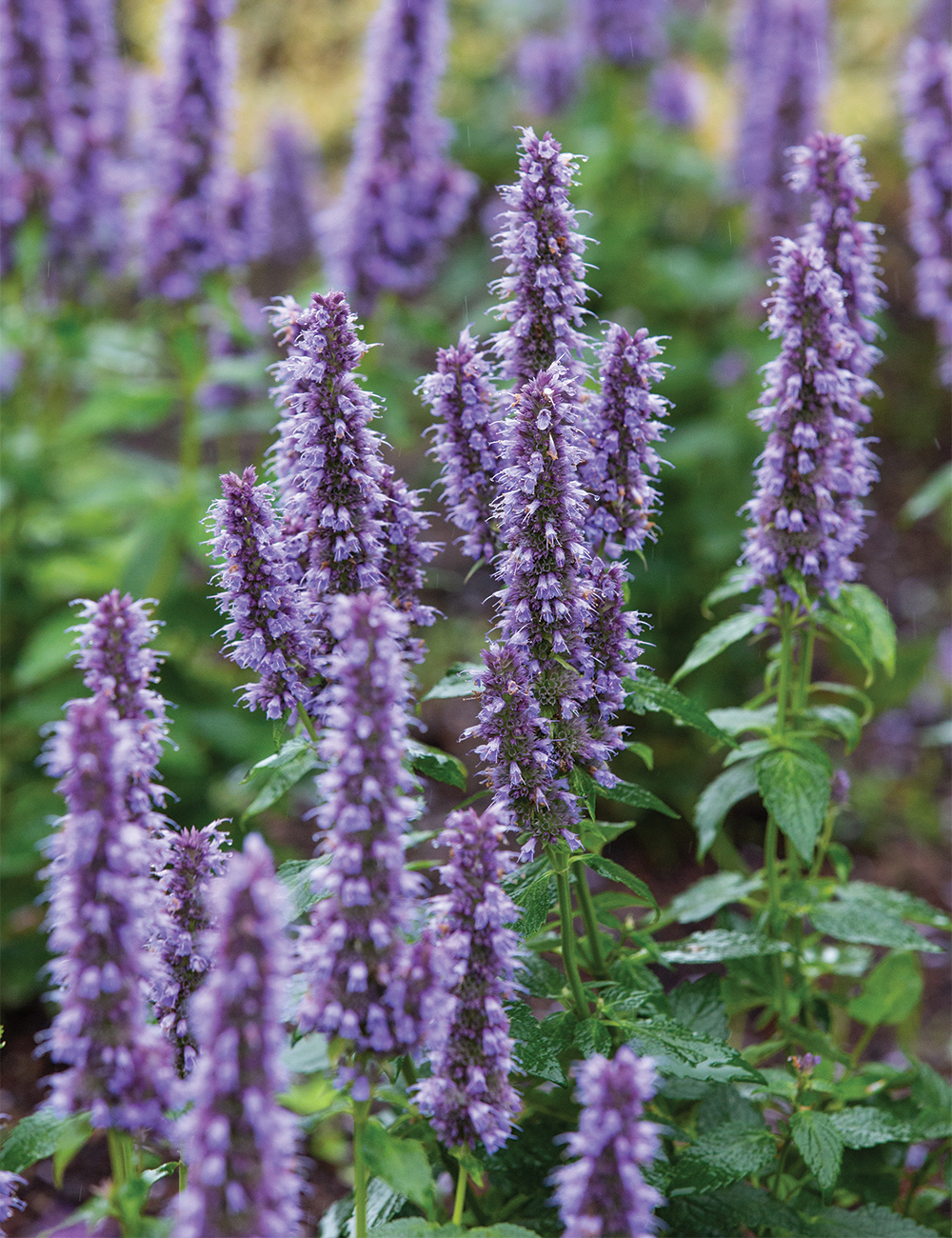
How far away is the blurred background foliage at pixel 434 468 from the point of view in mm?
6154

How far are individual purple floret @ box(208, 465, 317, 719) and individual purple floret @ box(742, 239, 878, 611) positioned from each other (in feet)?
3.99

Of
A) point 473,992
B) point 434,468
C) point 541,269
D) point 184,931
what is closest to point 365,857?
point 473,992

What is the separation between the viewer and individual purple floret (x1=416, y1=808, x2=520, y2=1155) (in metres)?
2.29

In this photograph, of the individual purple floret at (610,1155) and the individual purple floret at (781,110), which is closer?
the individual purple floret at (610,1155)

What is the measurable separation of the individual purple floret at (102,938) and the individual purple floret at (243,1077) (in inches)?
7.2

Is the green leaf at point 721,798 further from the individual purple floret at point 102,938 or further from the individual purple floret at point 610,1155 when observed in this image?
the individual purple floret at point 102,938

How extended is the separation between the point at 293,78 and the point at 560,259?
1279cm

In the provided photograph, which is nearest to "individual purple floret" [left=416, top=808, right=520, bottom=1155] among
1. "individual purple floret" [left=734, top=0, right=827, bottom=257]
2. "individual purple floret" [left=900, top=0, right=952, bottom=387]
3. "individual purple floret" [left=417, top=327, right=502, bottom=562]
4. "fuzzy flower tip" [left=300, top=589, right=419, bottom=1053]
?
"fuzzy flower tip" [left=300, top=589, right=419, bottom=1053]

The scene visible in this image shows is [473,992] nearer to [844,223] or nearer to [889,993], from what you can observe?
[889,993]

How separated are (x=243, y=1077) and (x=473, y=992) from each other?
55 cm

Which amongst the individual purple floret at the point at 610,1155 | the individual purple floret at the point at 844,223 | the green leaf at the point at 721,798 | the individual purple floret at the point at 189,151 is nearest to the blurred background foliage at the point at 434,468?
the individual purple floret at the point at 189,151

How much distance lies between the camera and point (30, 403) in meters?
7.45

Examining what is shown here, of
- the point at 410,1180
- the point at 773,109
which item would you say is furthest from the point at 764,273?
the point at 410,1180

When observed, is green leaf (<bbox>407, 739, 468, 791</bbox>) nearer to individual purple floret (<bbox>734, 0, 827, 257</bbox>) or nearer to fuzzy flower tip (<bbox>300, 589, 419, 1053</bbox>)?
fuzzy flower tip (<bbox>300, 589, 419, 1053</bbox>)
